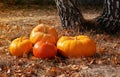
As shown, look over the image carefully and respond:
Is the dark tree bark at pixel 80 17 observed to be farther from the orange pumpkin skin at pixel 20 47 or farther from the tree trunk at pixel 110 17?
the orange pumpkin skin at pixel 20 47

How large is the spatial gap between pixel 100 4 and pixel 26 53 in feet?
22.1

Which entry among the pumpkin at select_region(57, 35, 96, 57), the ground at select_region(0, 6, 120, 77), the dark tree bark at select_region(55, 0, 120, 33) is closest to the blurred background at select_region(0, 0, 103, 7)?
the ground at select_region(0, 6, 120, 77)

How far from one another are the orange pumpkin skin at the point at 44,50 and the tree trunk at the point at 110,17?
208 centimetres

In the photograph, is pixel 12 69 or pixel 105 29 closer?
pixel 12 69

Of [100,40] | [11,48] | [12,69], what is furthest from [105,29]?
[12,69]

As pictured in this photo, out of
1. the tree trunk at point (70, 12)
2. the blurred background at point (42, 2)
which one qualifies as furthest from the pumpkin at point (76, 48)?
the blurred background at point (42, 2)

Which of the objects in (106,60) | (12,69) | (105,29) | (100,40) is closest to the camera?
(12,69)

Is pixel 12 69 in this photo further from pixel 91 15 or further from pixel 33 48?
pixel 91 15

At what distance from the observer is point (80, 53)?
222 inches

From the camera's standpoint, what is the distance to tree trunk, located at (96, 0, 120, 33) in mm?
7119

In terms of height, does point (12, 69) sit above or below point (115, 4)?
below

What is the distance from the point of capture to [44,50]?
552 cm

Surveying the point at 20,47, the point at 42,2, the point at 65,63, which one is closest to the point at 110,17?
the point at 65,63

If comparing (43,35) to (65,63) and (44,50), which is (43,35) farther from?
(65,63)
